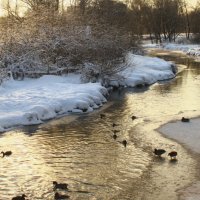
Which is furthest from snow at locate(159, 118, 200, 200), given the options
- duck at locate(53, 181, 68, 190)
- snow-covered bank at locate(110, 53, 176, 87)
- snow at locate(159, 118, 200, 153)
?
snow-covered bank at locate(110, 53, 176, 87)

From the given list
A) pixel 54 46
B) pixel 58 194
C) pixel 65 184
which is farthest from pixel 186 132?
pixel 54 46

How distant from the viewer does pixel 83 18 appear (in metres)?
33.0

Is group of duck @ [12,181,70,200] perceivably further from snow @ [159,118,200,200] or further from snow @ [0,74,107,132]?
snow @ [0,74,107,132]

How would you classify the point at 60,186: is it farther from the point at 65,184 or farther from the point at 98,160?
the point at 98,160

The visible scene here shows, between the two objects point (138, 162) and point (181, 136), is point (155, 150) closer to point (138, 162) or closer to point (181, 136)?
point (138, 162)

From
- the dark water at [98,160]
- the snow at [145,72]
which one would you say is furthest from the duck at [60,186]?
the snow at [145,72]

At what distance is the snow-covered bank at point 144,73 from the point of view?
31.3m

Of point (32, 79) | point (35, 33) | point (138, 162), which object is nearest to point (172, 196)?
point (138, 162)

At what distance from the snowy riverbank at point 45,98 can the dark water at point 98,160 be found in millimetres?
830

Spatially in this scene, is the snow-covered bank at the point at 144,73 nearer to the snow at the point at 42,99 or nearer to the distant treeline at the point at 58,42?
the distant treeline at the point at 58,42

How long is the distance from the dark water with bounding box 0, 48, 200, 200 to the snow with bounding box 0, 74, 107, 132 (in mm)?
818

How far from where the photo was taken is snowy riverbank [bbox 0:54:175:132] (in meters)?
19.7

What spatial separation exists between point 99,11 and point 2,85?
2290cm

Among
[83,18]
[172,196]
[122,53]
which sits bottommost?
[172,196]
